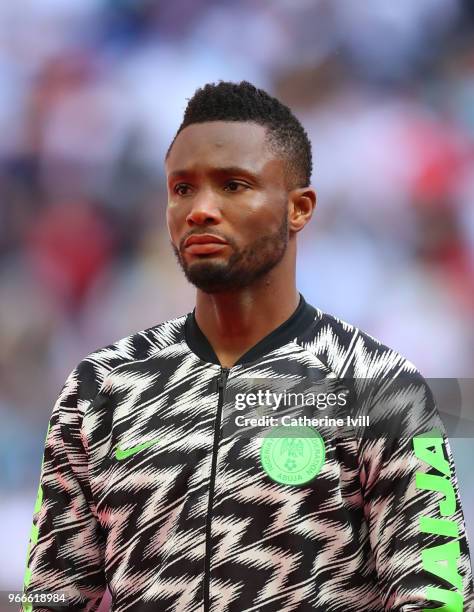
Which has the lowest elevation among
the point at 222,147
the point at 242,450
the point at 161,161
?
the point at 242,450

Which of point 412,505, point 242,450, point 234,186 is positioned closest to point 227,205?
point 234,186

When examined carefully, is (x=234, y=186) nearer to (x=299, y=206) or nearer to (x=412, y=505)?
(x=299, y=206)

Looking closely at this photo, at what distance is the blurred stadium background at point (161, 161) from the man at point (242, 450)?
0.71m

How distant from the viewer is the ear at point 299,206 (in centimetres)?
168

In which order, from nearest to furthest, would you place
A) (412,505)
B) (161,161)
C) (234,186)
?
(412,505)
(234,186)
(161,161)

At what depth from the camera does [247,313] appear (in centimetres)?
167

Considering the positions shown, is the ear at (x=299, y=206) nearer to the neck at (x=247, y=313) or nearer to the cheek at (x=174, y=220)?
the neck at (x=247, y=313)

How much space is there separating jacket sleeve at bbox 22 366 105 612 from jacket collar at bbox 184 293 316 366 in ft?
0.64

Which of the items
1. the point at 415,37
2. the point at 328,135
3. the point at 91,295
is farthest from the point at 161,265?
the point at 415,37

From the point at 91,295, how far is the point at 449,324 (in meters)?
0.88

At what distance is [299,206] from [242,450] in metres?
0.43

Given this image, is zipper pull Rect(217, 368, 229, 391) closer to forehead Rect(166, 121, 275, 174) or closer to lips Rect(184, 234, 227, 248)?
lips Rect(184, 234, 227, 248)

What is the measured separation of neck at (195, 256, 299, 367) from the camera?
1.66m

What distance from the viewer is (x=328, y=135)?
2455 mm
